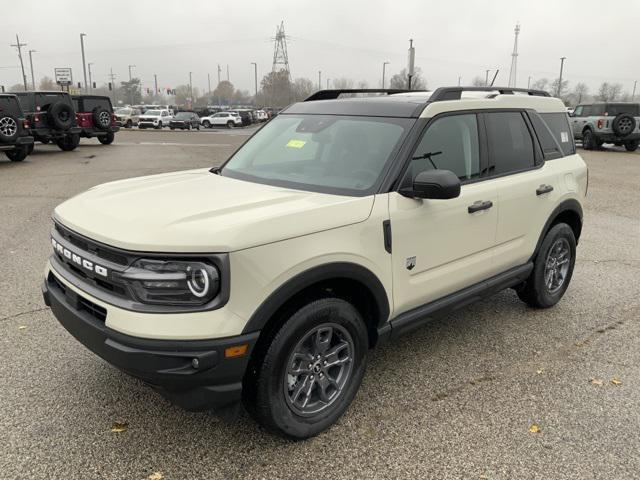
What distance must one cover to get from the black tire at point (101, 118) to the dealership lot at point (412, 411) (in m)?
16.5

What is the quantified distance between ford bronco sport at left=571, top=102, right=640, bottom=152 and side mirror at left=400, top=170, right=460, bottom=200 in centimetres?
1996

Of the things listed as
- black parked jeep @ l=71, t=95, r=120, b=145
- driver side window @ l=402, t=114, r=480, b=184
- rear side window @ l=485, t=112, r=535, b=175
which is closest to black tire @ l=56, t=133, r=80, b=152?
black parked jeep @ l=71, t=95, r=120, b=145

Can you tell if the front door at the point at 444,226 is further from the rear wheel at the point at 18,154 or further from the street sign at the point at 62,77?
the street sign at the point at 62,77

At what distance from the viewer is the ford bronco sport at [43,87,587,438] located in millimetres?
2303

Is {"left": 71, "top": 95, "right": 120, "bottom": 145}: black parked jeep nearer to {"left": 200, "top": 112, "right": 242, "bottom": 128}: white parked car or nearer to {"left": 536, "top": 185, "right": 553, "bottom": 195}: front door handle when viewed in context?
{"left": 536, "top": 185, "right": 553, "bottom": 195}: front door handle

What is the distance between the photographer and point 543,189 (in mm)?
4164

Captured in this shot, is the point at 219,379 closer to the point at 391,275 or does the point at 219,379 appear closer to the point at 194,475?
the point at 194,475

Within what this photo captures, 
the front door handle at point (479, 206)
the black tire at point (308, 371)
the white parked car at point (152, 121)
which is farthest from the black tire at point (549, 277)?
the white parked car at point (152, 121)

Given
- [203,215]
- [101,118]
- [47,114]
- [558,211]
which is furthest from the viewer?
[101,118]

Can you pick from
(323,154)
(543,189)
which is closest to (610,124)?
(543,189)

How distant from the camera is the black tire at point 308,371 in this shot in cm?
255

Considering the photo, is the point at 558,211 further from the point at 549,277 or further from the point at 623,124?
the point at 623,124

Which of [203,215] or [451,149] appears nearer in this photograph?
[203,215]

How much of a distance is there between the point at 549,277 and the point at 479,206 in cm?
156
